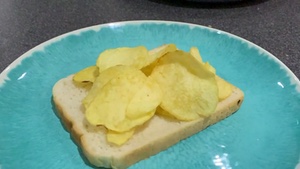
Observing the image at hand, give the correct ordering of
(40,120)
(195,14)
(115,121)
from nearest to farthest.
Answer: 1. (115,121)
2. (40,120)
3. (195,14)

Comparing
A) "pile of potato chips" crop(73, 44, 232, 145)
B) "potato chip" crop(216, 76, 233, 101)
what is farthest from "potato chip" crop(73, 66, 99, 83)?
"potato chip" crop(216, 76, 233, 101)

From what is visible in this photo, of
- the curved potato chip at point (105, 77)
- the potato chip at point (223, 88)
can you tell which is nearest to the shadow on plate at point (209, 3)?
the potato chip at point (223, 88)

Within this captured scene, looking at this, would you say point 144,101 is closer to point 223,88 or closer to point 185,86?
point 185,86

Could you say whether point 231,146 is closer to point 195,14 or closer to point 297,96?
point 297,96

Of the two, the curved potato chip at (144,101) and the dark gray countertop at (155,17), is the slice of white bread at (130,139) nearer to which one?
the curved potato chip at (144,101)

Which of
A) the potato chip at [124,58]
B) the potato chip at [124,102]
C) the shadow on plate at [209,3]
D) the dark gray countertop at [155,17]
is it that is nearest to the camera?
the potato chip at [124,102]

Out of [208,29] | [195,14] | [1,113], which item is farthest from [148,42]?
[1,113]
